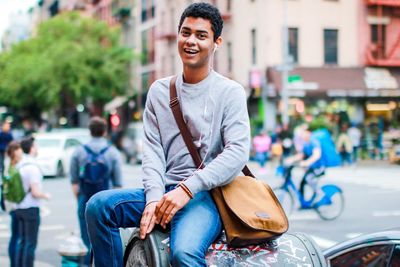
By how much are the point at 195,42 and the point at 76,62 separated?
4652 centimetres

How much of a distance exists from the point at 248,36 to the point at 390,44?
7.44 m

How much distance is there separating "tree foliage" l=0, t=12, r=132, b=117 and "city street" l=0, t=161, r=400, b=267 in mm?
27991

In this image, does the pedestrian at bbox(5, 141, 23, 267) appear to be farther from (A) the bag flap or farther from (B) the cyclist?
(B) the cyclist

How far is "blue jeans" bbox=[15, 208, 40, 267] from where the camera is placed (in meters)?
7.74

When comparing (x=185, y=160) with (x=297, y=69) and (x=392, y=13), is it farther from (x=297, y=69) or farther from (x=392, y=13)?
(x=392, y=13)

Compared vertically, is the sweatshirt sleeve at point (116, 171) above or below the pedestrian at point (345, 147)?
above

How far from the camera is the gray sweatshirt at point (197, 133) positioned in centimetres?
335

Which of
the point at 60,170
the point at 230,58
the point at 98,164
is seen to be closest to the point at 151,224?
the point at 98,164

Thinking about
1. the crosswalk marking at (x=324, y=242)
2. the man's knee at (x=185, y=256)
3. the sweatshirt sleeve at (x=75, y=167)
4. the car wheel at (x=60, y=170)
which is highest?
the man's knee at (x=185, y=256)

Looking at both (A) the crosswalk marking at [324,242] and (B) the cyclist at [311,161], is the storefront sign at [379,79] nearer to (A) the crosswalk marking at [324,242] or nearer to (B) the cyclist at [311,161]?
(B) the cyclist at [311,161]

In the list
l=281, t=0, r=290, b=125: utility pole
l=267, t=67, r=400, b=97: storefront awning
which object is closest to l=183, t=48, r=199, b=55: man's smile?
l=281, t=0, r=290, b=125: utility pole

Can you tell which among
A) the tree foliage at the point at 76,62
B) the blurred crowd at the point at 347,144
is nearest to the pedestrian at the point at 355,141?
the blurred crowd at the point at 347,144

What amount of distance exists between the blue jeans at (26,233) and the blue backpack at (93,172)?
0.72 meters

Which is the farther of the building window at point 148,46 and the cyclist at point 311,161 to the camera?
the building window at point 148,46
